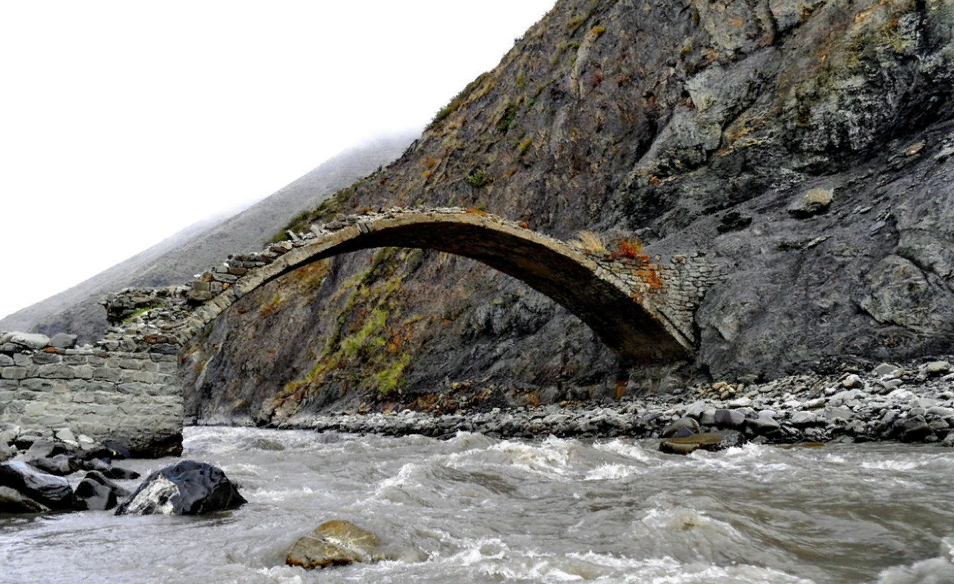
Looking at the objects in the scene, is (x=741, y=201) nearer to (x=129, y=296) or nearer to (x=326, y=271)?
(x=129, y=296)

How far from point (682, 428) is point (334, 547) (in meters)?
6.23

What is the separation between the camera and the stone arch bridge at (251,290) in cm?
803

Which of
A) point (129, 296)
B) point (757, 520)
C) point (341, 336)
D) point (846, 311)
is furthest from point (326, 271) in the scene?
point (757, 520)

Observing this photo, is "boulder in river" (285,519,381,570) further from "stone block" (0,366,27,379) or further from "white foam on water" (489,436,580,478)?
"stone block" (0,366,27,379)

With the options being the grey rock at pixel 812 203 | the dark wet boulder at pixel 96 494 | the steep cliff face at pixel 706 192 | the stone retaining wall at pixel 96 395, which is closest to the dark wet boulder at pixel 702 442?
the steep cliff face at pixel 706 192

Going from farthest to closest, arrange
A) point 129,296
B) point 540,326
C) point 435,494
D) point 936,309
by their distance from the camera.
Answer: point 540,326 < point 129,296 < point 936,309 < point 435,494

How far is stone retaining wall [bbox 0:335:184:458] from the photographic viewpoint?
7.77 meters

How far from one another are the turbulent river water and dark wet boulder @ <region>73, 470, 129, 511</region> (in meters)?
0.22

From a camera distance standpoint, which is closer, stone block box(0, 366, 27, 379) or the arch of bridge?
stone block box(0, 366, 27, 379)

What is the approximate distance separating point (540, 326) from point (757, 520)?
524 inches

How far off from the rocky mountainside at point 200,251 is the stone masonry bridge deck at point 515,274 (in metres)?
41.4

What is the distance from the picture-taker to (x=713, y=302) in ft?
42.4

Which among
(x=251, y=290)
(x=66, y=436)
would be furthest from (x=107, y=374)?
(x=251, y=290)

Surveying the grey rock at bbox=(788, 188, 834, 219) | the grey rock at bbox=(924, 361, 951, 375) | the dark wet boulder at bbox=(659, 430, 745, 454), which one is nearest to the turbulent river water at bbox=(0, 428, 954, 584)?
the dark wet boulder at bbox=(659, 430, 745, 454)
